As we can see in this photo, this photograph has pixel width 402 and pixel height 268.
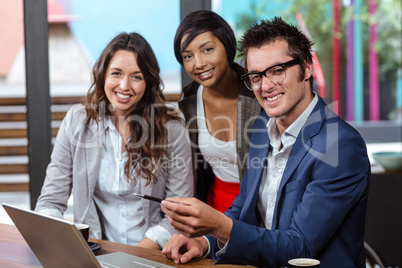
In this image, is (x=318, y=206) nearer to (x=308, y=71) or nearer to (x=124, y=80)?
(x=308, y=71)

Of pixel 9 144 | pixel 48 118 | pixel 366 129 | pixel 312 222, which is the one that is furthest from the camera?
pixel 366 129

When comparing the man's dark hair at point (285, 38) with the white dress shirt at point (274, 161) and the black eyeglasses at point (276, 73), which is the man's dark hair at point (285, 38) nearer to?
the black eyeglasses at point (276, 73)

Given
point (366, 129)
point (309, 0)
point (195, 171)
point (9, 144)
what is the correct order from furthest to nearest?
1. point (366, 129)
2. point (309, 0)
3. point (9, 144)
4. point (195, 171)

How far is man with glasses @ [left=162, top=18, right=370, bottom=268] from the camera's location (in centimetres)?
141

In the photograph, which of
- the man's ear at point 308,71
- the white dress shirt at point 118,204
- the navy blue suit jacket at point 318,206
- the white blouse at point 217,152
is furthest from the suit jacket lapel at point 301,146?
the white dress shirt at point 118,204

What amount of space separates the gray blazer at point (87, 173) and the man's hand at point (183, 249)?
1.89ft

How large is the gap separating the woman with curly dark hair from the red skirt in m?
0.18

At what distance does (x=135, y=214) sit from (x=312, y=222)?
3.03 ft

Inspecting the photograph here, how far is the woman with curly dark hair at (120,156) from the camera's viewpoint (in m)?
2.14

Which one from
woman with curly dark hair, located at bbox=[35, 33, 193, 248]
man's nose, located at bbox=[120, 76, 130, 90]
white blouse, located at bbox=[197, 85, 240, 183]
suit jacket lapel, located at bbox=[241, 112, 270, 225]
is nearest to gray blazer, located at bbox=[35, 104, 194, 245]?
woman with curly dark hair, located at bbox=[35, 33, 193, 248]

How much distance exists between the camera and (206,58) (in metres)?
2.13

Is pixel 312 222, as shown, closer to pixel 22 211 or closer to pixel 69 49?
pixel 22 211

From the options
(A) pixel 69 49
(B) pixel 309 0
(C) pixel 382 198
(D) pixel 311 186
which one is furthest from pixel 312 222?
A: (B) pixel 309 0

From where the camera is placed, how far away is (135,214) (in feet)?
7.09
